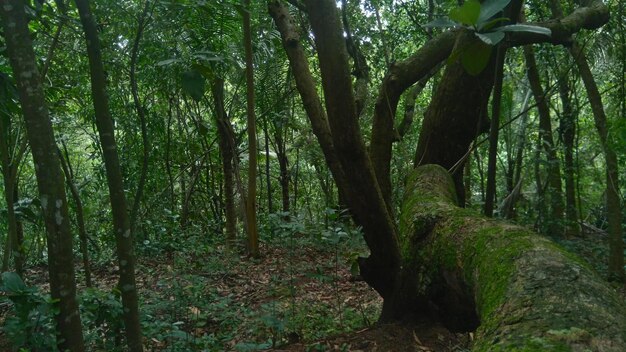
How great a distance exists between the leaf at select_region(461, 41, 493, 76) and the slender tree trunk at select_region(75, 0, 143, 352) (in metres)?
2.09

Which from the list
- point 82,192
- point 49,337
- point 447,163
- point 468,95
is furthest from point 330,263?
point 49,337

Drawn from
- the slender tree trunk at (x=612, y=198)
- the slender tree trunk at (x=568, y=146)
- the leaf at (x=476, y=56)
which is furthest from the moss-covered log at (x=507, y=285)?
the slender tree trunk at (x=568, y=146)

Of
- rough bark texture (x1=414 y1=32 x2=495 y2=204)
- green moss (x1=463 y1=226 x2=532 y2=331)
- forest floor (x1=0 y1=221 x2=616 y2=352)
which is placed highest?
rough bark texture (x1=414 y1=32 x2=495 y2=204)

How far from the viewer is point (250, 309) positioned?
493cm

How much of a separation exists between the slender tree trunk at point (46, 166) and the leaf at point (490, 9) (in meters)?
2.18

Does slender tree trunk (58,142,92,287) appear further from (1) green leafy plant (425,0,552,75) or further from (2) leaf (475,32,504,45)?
(2) leaf (475,32,504,45)

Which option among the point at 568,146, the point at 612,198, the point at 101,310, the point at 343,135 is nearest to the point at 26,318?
the point at 101,310

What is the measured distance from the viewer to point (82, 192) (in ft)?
25.1

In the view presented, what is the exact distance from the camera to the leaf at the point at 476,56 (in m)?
1.76

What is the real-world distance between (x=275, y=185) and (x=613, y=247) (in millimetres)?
8742

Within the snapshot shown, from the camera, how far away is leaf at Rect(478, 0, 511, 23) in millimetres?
1610

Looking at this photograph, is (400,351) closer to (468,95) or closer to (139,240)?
(468,95)

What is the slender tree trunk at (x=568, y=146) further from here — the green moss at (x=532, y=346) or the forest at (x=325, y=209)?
the green moss at (x=532, y=346)

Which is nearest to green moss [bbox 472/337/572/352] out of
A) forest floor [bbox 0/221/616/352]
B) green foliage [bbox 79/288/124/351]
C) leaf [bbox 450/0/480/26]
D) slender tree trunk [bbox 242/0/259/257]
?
leaf [bbox 450/0/480/26]
